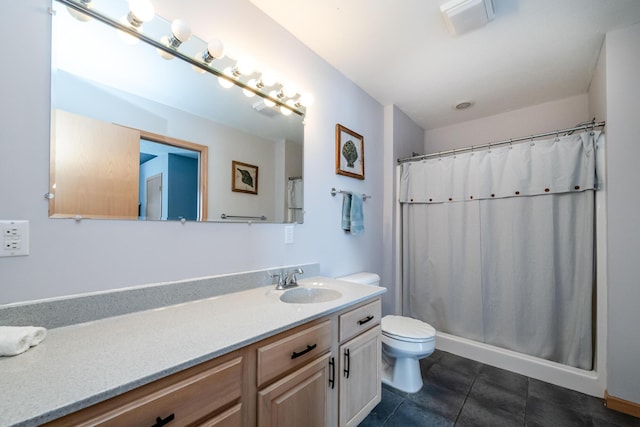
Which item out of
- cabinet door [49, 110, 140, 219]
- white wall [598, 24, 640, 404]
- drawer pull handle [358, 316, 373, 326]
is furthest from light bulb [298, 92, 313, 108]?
white wall [598, 24, 640, 404]

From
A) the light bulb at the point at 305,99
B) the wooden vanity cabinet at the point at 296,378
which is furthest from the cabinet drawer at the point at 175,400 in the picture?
the light bulb at the point at 305,99

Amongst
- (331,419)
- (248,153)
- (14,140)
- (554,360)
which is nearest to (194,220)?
(248,153)

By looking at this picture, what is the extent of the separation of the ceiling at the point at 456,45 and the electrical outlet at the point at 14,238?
1219 millimetres

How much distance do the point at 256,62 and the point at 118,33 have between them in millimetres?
678

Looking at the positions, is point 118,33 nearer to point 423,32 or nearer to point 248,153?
point 248,153

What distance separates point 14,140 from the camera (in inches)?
32.6

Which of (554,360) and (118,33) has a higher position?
(118,33)

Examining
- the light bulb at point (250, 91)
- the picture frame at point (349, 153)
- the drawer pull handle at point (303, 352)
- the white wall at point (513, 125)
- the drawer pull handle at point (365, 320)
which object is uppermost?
the white wall at point (513, 125)

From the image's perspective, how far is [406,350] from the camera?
5.76 feet

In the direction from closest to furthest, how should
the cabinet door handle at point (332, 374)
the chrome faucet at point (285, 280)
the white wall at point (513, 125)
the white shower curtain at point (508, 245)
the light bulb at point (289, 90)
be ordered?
1. the cabinet door handle at point (332, 374)
2. the chrome faucet at point (285, 280)
3. the light bulb at point (289, 90)
4. the white shower curtain at point (508, 245)
5. the white wall at point (513, 125)

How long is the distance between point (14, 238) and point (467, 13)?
2.25 metres

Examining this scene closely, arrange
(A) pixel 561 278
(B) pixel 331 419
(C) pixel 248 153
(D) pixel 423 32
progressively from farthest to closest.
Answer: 1. (A) pixel 561 278
2. (D) pixel 423 32
3. (C) pixel 248 153
4. (B) pixel 331 419

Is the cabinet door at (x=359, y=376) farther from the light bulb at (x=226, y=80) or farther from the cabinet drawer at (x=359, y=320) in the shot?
the light bulb at (x=226, y=80)

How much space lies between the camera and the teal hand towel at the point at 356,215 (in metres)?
2.08
